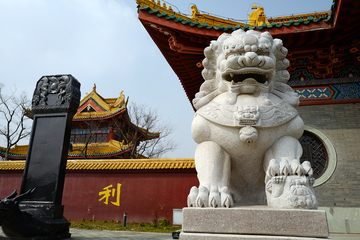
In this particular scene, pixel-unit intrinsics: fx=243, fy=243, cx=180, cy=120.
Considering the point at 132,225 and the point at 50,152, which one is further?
the point at 132,225

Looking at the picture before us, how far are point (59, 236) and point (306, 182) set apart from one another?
12.8 feet

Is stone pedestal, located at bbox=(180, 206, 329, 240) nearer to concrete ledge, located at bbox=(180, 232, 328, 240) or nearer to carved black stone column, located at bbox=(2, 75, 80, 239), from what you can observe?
concrete ledge, located at bbox=(180, 232, 328, 240)

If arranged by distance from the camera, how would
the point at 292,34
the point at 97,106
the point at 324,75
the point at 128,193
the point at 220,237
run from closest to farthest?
the point at 220,237 < the point at 292,34 < the point at 324,75 < the point at 128,193 < the point at 97,106

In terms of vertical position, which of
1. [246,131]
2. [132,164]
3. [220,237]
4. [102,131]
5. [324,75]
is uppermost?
[102,131]

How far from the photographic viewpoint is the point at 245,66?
79.3 inches

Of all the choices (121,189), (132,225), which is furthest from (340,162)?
(121,189)

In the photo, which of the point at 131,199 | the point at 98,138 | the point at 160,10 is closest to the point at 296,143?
the point at 160,10

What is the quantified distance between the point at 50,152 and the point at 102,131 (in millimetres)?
12704

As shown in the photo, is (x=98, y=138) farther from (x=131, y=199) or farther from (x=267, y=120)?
(x=267, y=120)

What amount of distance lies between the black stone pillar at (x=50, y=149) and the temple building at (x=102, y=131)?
9.48m

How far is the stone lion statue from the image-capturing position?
5.61 feet

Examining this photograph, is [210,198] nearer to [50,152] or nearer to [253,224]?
[253,224]

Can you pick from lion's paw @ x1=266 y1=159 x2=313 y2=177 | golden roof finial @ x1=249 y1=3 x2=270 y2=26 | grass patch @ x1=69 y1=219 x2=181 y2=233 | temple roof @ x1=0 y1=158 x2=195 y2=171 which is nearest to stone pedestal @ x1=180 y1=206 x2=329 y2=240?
lion's paw @ x1=266 y1=159 x2=313 y2=177

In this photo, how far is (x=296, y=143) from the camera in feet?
6.35
